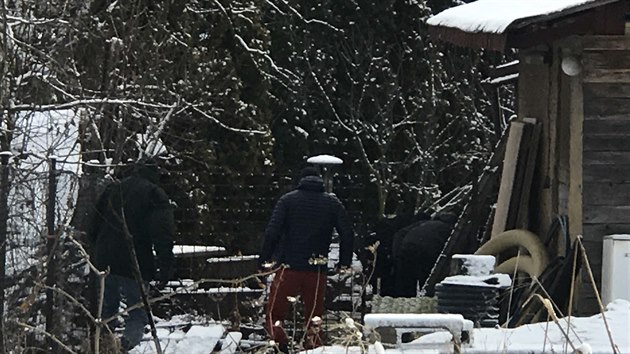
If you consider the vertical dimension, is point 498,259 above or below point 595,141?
below

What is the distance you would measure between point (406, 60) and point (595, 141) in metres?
13.3

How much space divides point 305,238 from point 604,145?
239 centimetres

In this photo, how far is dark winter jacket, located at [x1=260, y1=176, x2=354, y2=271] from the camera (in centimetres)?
960

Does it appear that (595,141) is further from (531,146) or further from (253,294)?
Answer: (253,294)

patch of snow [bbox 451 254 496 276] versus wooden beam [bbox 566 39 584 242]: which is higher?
wooden beam [bbox 566 39 584 242]

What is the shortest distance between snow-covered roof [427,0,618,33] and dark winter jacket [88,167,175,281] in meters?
2.65

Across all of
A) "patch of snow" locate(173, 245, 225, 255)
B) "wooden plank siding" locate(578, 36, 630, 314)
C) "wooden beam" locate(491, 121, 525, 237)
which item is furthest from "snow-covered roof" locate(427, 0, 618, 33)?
"patch of snow" locate(173, 245, 225, 255)

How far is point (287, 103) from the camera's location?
21562mm

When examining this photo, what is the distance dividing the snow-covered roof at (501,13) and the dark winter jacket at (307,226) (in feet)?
5.68

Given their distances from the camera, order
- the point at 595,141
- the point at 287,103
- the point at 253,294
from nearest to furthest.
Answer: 1. the point at 595,141
2. the point at 253,294
3. the point at 287,103

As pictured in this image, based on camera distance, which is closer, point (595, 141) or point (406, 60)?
point (595, 141)

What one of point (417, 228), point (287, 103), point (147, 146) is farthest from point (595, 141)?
point (287, 103)

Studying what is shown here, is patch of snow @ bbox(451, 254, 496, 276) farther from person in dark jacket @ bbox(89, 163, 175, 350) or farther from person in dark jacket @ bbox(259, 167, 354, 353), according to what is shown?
person in dark jacket @ bbox(89, 163, 175, 350)

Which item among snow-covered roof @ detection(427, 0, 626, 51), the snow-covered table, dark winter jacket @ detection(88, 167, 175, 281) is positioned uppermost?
snow-covered roof @ detection(427, 0, 626, 51)
